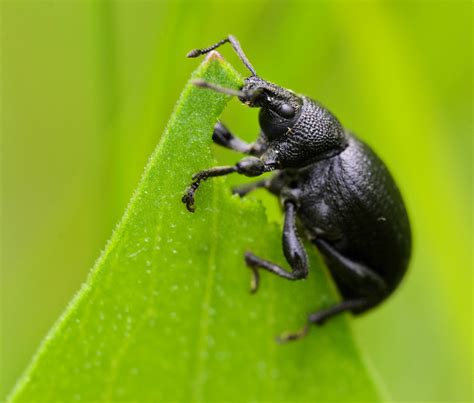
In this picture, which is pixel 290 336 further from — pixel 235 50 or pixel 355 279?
pixel 235 50

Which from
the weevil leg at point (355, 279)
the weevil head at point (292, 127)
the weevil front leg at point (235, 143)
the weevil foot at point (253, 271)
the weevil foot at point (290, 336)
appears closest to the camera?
the weevil foot at point (253, 271)

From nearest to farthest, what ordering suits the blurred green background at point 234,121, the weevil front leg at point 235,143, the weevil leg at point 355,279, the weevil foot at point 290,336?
the weevil foot at point 290,336 → the weevil front leg at point 235,143 → the weevil leg at point 355,279 → the blurred green background at point 234,121

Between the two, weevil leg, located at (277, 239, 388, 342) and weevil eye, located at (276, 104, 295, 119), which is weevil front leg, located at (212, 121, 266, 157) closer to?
weevil eye, located at (276, 104, 295, 119)

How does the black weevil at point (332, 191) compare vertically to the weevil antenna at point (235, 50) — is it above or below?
below

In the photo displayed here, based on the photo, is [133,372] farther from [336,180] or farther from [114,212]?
[114,212]

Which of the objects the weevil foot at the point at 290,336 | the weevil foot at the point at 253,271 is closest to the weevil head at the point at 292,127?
the weevil foot at the point at 253,271

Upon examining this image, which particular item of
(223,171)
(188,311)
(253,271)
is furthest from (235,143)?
(188,311)

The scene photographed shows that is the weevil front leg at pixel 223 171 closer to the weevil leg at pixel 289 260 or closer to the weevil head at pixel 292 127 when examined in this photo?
the weevil head at pixel 292 127
